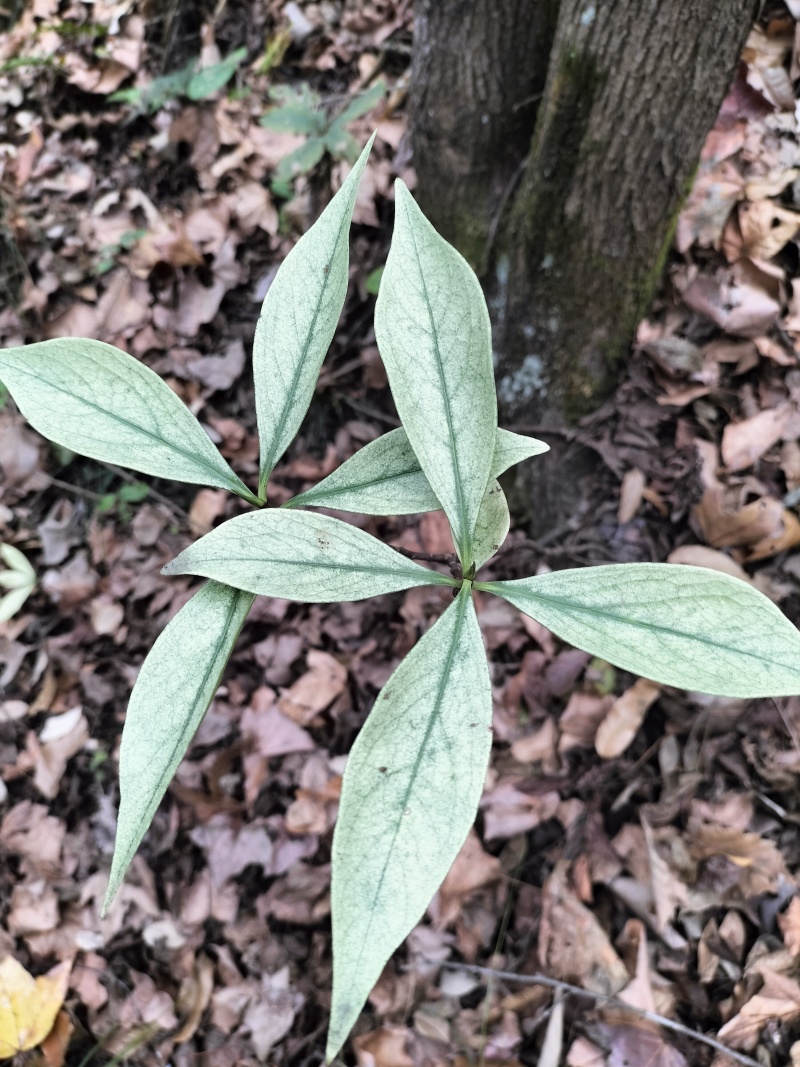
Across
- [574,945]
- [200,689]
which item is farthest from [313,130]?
[574,945]

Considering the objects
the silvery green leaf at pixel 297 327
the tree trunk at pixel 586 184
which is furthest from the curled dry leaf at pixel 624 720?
the silvery green leaf at pixel 297 327

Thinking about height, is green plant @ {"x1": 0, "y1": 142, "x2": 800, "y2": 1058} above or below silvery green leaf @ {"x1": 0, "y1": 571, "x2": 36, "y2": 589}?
above

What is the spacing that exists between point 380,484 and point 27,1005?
52.1 inches

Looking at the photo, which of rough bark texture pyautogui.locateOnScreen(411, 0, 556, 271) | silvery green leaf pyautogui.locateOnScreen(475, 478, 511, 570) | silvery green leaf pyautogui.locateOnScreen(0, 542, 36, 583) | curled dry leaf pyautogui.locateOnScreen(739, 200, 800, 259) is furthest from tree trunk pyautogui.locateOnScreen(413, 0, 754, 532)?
silvery green leaf pyautogui.locateOnScreen(0, 542, 36, 583)

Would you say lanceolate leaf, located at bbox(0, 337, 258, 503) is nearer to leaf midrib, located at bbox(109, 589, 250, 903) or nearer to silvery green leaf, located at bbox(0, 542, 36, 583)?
leaf midrib, located at bbox(109, 589, 250, 903)

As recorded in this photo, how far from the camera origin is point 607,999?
3.67 ft

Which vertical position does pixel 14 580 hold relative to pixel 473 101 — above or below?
below

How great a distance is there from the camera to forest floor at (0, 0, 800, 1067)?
1158 mm

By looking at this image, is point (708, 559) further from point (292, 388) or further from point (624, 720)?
point (292, 388)

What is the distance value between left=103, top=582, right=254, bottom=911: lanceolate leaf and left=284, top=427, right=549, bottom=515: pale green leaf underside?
13 cm

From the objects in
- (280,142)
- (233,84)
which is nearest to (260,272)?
(280,142)

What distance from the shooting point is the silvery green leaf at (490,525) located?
62cm

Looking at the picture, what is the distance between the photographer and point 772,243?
1.37 m

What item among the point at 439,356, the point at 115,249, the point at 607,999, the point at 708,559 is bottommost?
the point at 607,999
